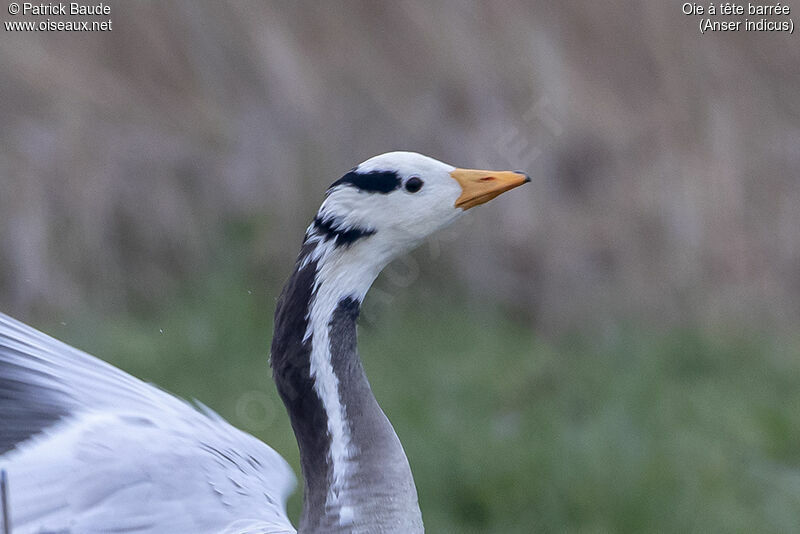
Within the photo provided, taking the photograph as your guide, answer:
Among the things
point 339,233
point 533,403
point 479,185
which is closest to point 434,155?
point 533,403

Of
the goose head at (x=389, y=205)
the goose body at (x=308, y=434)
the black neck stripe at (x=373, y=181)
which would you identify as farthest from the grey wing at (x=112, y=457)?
the black neck stripe at (x=373, y=181)

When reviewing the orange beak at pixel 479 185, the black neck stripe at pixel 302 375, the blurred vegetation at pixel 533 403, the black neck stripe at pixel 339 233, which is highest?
the orange beak at pixel 479 185

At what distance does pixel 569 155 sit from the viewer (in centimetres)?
607

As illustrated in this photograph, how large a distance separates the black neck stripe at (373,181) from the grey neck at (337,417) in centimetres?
18

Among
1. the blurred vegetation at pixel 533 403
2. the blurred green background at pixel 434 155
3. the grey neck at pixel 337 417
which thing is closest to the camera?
the grey neck at pixel 337 417

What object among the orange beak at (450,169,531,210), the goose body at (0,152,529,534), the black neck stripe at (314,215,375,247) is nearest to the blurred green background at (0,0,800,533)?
the goose body at (0,152,529,534)

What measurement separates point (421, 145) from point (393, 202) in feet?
11.1

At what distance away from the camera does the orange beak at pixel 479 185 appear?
8.88 feet

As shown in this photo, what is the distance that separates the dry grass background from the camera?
5957 mm

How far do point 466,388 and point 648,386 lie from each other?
80 cm

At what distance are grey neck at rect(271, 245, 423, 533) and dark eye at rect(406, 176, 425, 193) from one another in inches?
9.6

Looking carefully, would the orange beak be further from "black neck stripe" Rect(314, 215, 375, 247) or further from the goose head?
"black neck stripe" Rect(314, 215, 375, 247)

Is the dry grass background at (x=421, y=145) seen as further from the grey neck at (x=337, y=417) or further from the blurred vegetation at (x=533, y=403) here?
the grey neck at (x=337, y=417)

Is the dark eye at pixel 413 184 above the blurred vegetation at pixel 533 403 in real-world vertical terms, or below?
above
